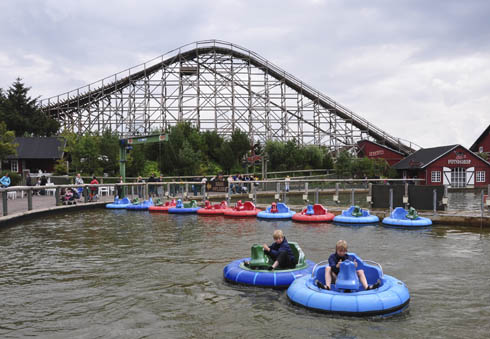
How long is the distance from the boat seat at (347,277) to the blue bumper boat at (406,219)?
10.9 meters

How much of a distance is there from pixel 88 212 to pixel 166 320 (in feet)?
63.4

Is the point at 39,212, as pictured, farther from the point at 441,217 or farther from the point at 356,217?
the point at 441,217

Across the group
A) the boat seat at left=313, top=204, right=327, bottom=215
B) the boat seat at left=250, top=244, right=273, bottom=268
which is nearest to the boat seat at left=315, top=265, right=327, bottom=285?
the boat seat at left=250, top=244, right=273, bottom=268

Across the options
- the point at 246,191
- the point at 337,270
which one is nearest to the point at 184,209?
the point at 246,191

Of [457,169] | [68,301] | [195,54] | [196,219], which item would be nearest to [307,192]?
[196,219]

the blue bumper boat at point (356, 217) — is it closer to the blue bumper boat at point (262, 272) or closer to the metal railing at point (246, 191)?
the metal railing at point (246, 191)

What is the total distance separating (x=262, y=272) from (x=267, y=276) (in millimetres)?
154

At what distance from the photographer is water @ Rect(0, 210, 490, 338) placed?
7.31 m

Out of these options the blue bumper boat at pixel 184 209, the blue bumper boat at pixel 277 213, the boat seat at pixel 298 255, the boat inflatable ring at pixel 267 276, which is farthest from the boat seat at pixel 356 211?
the boat inflatable ring at pixel 267 276

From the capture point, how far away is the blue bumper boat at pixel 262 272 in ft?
30.4

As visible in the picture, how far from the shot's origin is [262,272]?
372 inches

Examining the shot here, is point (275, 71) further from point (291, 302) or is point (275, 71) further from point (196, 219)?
point (291, 302)

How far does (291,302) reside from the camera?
8.27 m

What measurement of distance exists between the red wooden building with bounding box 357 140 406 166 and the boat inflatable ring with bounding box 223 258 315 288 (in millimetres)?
44080
